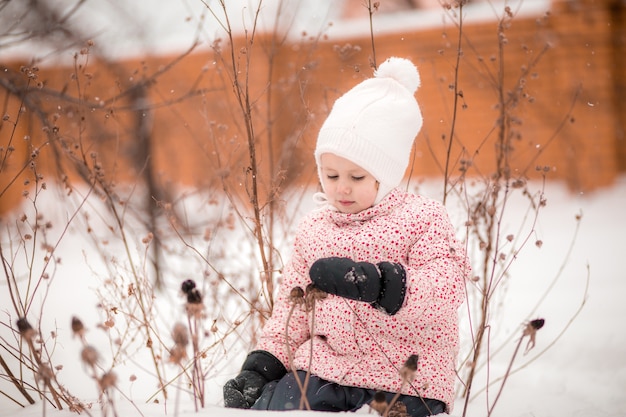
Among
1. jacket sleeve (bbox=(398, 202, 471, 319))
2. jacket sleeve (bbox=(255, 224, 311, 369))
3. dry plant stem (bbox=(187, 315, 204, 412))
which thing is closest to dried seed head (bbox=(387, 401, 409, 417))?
jacket sleeve (bbox=(398, 202, 471, 319))

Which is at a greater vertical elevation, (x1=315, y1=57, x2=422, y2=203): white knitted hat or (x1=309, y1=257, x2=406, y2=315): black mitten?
(x1=315, y1=57, x2=422, y2=203): white knitted hat

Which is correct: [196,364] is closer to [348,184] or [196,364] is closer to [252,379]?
[252,379]

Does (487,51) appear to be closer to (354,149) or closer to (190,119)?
(190,119)

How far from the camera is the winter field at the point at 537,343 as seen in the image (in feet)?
8.63

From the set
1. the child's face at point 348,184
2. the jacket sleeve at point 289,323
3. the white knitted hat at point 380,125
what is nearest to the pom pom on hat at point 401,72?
the white knitted hat at point 380,125

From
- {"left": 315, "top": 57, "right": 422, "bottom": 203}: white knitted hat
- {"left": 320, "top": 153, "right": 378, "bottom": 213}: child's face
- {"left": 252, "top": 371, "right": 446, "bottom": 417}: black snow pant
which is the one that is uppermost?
{"left": 315, "top": 57, "right": 422, "bottom": 203}: white knitted hat

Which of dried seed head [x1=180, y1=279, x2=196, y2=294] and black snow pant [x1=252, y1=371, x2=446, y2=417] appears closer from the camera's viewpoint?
dried seed head [x1=180, y1=279, x2=196, y2=294]

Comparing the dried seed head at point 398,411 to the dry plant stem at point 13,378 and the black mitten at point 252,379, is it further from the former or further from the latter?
the dry plant stem at point 13,378

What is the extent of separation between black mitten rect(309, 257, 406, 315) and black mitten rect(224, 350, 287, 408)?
61 centimetres

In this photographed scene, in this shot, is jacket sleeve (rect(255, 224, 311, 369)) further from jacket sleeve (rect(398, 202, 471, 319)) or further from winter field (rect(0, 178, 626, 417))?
jacket sleeve (rect(398, 202, 471, 319))

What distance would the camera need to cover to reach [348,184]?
2.08 m

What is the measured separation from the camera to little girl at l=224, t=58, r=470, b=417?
1973 mm

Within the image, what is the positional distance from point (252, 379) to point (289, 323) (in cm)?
25

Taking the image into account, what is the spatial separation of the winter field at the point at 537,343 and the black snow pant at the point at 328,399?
11 cm
